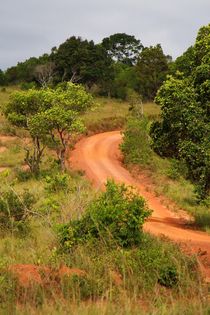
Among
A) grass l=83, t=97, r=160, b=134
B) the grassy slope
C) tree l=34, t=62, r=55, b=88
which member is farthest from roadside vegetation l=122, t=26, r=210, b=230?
tree l=34, t=62, r=55, b=88

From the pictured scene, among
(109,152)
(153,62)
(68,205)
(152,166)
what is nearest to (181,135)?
(68,205)

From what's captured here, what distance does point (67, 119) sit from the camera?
23859 millimetres

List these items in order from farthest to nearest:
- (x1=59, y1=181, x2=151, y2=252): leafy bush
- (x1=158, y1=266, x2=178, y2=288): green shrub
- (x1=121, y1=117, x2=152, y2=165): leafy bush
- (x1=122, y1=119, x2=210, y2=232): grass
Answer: (x1=121, y1=117, x2=152, y2=165): leafy bush, (x1=122, y1=119, x2=210, y2=232): grass, (x1=59, y1=181, x2=151, y2=252): leafy bush, (x1=158, y1=266, x2=178, y2=288): green shrub

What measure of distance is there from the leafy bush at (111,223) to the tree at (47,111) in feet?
43.1

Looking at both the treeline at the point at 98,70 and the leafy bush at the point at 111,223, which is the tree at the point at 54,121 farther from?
the treeline at the point at 98,70

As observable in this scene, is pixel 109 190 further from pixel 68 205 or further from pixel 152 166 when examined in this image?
pixel 152 166

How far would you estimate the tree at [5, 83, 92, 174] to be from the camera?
76.7 ft

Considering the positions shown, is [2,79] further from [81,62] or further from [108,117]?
[108,117]

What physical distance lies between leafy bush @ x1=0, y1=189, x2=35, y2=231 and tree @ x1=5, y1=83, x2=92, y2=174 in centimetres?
1010

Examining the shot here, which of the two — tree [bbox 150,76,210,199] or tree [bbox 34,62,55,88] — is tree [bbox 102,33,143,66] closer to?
tree [bbox 34,62,55,88]

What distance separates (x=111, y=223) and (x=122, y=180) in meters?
14.6

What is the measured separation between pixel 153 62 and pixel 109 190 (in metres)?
43.1

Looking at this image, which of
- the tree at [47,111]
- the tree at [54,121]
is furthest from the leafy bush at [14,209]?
the tree at [47,111]

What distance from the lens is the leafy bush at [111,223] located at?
9906 mm
